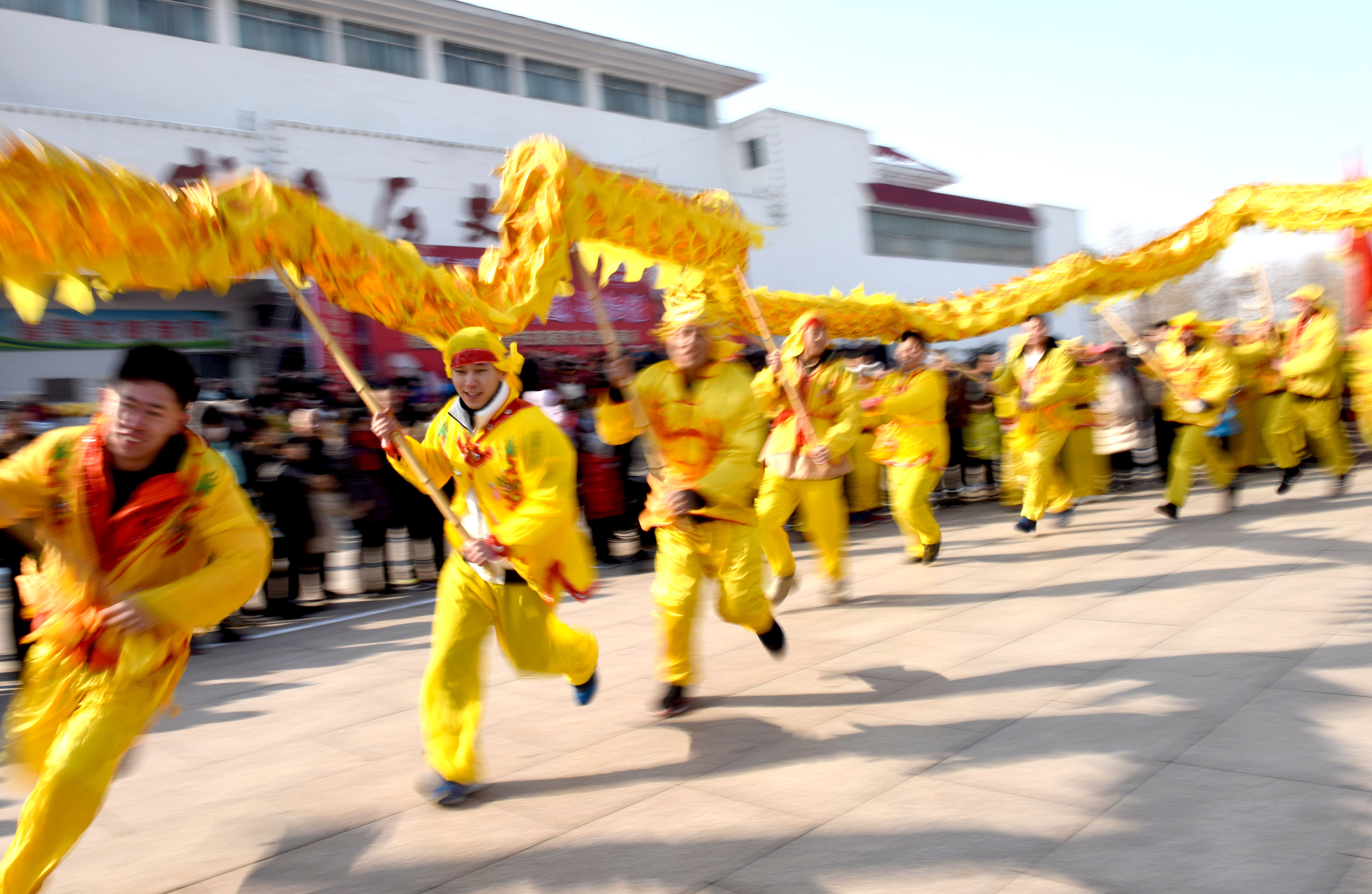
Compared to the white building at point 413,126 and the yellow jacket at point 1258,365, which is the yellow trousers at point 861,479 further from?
the white building at point 413,126

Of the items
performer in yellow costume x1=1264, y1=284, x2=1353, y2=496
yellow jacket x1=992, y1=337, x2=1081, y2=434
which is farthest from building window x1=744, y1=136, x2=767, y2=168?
yellow jacket x1=992, y1=337, x2=1081, y2=434

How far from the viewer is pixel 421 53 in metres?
20.9

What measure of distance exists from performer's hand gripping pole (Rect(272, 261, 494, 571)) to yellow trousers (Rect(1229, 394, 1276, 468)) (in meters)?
7.49

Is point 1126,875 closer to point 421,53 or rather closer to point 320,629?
point 320,629

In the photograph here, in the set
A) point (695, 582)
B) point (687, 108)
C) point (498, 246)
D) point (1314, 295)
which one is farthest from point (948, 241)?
point (695, 582)

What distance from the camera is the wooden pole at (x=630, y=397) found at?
4.05 metres

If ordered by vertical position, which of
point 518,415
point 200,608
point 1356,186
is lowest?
point 200,608

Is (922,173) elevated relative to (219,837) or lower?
elevated

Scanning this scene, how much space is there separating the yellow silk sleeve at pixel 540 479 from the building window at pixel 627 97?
2193 cm

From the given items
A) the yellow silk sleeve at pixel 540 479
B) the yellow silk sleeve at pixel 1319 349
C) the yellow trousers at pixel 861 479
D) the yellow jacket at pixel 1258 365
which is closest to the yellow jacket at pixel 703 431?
the yellow silk sleeve at pixel 540 479

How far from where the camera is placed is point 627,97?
79.5 ft

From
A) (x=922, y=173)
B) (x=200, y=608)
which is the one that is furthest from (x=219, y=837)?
(x=922, y=173)

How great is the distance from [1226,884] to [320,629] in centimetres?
507

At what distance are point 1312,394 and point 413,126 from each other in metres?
17.7
